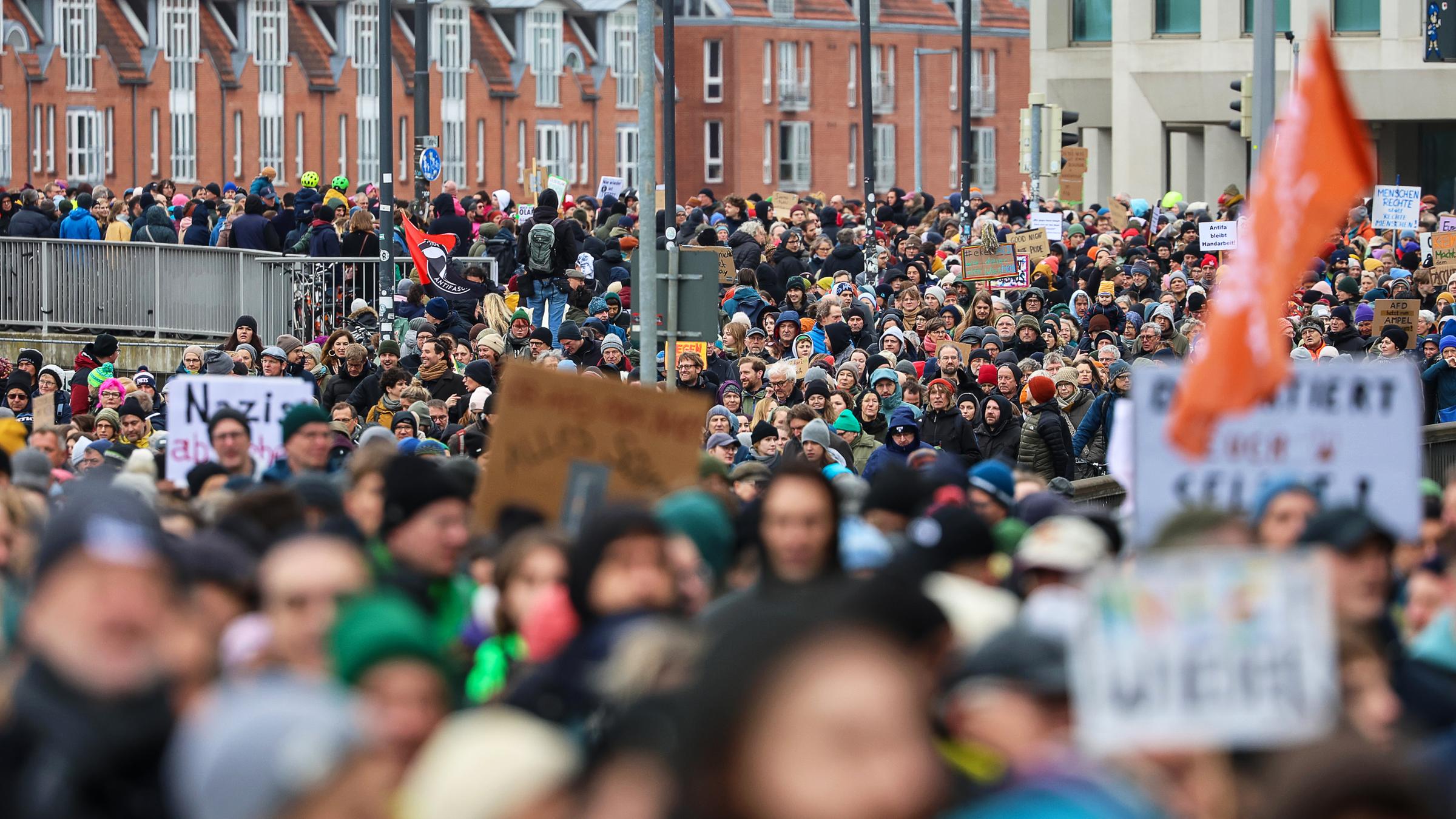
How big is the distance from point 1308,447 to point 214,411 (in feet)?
15.7

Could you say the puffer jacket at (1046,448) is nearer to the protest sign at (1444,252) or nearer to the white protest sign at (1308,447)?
the white protest sign at (1308,447)

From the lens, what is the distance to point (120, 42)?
231 feet

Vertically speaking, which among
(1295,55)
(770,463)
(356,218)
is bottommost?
(770,463)

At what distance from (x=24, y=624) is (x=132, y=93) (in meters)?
69.0

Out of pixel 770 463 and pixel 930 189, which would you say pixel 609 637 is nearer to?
pixel 770 463

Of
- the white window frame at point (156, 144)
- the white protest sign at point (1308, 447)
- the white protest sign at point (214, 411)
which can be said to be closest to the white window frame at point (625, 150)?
the white window frame at point (156, 144)

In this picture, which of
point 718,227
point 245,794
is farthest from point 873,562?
point 718,227

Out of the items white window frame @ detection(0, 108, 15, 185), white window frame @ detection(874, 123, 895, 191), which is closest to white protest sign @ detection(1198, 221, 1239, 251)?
white window frame @ detection(0, 108, 15, 185)

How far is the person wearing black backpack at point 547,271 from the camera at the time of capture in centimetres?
2438

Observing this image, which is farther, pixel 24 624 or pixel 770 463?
pixel 770 463

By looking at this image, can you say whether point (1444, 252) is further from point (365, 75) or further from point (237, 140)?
point (365, 75)

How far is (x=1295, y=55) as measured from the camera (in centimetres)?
3916

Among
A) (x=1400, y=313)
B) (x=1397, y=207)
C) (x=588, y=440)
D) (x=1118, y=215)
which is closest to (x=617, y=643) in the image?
(x=588, y=440)

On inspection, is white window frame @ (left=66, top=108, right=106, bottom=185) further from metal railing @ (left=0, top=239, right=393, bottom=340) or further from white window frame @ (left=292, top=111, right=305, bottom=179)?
metal railing @ (left=0, top=239, right=393, bottom=340)
